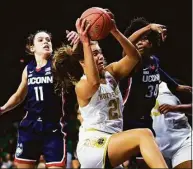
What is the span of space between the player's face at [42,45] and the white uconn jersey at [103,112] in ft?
5.94

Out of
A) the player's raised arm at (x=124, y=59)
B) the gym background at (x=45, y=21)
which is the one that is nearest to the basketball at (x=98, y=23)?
the player's raised arm at (x=124, y=59)

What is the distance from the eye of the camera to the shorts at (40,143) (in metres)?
5.11

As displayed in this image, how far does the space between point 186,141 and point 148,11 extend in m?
6.47

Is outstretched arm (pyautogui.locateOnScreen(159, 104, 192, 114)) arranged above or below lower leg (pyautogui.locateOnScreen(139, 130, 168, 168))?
above

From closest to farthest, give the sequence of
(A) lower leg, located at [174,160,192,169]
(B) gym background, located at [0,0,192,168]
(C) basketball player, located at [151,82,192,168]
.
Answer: (A) lower leg, located at [174,160,192,169], (C) basketball player, located at [151,82,192,168], (B) gym background, located at [0,0,192,168]

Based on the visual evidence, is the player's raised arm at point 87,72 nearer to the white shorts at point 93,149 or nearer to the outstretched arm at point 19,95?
the white shorts at point 93,149

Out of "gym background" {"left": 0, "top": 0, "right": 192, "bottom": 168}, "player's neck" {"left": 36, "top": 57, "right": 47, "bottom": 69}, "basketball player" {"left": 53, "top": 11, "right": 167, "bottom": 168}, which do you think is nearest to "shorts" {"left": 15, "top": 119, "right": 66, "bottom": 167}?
"player's neck" {"left": 36, "top": 57, "right": 47, "bottom": 69}

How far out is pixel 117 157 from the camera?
364 centimetres

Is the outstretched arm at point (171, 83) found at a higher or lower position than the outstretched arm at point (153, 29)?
lower

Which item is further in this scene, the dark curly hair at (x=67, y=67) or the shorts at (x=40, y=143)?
the shorts at (x=40, y=143)

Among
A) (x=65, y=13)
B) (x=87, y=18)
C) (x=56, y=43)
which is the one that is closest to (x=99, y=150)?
(x=87, y=18)

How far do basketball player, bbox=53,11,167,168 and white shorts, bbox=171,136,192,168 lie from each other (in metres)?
1.28

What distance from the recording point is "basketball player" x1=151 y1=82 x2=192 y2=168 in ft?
16.3

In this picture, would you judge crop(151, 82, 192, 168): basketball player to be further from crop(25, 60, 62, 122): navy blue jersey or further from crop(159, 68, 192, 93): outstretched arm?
crop(25, 60, 62, 122): navy blue jersey
